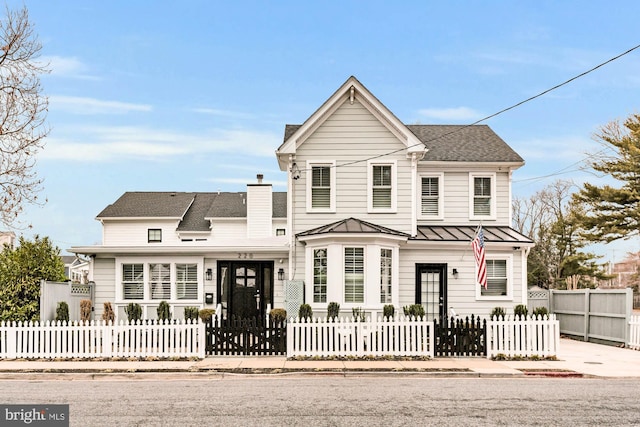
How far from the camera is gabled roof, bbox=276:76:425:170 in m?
21.8

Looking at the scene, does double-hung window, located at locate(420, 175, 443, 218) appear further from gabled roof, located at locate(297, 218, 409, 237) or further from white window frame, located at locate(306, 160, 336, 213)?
white window frame, located at locate(306, 160, 336, 213)

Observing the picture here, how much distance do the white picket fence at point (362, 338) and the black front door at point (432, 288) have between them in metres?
5.47

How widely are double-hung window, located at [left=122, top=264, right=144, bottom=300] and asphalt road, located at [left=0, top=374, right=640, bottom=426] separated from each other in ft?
30.3

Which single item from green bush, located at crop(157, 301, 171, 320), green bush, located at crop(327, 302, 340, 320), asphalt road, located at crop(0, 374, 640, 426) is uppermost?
green bush, located at crop(327, 302, 340, 320)

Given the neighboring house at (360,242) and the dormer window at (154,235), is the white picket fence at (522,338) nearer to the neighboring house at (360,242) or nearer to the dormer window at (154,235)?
the neighboring house at (360,242)

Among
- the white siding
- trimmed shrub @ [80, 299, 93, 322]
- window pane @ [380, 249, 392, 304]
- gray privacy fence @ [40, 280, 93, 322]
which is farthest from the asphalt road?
the white siding

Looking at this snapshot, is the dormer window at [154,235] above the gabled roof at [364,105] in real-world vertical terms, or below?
below

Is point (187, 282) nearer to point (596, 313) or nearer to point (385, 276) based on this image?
point (385, 276)

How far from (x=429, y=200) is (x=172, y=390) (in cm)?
1378

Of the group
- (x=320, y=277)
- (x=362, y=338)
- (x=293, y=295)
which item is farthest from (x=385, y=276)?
(x=362, y=338)

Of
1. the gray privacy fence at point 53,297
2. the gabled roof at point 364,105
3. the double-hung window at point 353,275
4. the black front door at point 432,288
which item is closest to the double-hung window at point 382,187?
the gabled roof at point 364,105

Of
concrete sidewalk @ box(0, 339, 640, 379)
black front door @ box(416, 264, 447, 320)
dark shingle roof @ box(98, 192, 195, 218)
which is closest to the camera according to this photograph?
concrete sidewalk @ box(0, 339, 640, 379)

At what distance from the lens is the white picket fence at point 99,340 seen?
16828 millimetres

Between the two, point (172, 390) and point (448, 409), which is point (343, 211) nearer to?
point (172, 390)
